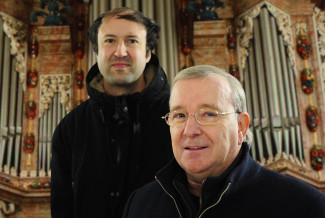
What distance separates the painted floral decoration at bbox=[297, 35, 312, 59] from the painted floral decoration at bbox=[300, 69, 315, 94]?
0.59 ft

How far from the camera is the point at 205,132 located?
5.60ft

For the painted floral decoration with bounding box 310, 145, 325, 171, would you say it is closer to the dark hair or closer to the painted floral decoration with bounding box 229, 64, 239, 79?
the painted floral decoration with bounding box 229, 64, 239, 79

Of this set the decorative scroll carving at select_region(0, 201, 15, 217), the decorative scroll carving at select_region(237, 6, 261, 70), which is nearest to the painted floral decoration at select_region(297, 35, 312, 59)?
the decorative scroll carving at select_region(237, 6, 261, 70)

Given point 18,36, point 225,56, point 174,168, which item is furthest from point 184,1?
Result: point 174,168

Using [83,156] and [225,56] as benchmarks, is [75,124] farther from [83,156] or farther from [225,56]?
[225,56]

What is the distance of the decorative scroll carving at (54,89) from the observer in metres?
5.19

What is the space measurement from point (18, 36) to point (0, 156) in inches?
47.8

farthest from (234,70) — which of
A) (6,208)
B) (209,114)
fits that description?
(209,114)

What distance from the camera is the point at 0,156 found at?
483 centimetres

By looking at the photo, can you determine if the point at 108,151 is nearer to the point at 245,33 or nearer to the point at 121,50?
the point at 121,50

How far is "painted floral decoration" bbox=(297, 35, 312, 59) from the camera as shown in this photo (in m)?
5.26

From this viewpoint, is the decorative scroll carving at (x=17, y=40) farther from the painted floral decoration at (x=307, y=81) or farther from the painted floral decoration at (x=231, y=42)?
the painted floral decoration at (x=307, y=81)

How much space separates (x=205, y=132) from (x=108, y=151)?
663 mm

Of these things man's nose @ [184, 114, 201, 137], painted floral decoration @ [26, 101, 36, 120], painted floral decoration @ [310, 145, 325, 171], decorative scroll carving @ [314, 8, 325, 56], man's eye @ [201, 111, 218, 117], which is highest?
decorative scroll carving @ [314, 8, 325, 56]
